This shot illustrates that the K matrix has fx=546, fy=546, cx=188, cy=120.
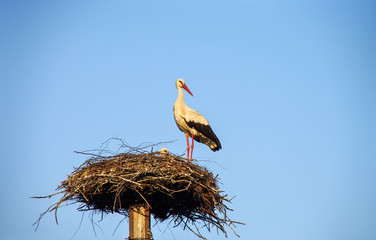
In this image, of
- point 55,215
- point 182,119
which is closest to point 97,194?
point 55,215

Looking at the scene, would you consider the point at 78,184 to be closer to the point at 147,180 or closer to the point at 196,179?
the point at 147,180

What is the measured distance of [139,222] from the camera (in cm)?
782

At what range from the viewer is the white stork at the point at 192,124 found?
10.9 meters

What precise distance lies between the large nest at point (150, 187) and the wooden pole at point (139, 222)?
4.2 inches

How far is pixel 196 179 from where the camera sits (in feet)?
26.2

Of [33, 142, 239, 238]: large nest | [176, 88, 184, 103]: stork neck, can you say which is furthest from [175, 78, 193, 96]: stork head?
[33, 142, 239, 238]: large nest

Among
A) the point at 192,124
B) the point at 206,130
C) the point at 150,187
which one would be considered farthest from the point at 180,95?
the point at 150,187

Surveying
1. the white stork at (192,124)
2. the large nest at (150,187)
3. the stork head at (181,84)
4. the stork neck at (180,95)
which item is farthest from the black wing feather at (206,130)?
the large nest at (150,187)

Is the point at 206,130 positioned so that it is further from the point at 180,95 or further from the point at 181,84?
the point at 181,84

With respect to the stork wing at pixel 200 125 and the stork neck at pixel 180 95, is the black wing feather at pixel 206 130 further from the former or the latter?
the stork neck at pixel 180 95

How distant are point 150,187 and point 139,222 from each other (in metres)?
0.54

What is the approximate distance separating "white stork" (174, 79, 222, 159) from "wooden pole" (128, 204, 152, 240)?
325cm

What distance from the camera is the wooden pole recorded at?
25.4 ft

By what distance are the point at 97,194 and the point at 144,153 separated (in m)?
1.00
